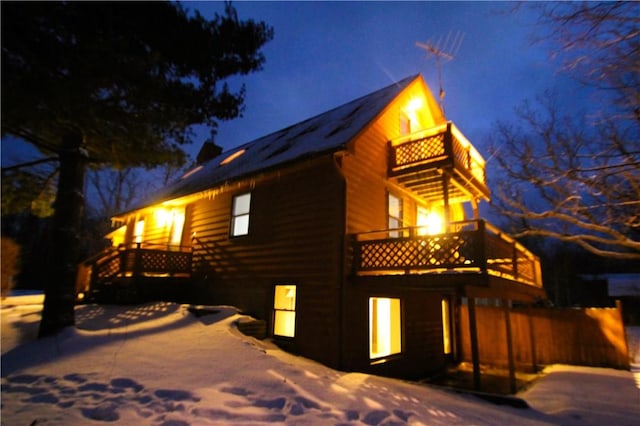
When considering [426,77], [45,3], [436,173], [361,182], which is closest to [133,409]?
[45,3]

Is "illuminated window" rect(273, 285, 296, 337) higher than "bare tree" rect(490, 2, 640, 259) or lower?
lower

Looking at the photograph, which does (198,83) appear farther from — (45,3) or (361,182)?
(361,182)

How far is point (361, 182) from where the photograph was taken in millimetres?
9781

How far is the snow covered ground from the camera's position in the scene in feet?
14.4

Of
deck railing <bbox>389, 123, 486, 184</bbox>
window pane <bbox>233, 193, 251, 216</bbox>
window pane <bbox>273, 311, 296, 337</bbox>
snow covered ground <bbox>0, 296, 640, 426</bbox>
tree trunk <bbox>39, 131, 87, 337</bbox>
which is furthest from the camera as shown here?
window pane <bbox>233, 193, 251, 216</bbox>

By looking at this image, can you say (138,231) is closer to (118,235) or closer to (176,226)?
(176,226)

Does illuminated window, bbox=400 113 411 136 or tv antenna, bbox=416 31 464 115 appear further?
tv antenna, bbox=416 31 464 115

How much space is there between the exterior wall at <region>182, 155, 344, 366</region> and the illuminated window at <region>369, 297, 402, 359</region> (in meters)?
2.38

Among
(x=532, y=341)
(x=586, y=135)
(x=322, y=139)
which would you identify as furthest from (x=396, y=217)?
(x=586, y=135)

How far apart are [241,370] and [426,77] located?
12484 mm

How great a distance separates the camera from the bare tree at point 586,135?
18.4 feet

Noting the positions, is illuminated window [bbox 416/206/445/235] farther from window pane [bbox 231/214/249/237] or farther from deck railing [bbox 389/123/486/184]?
window pane [bbox 231/214/249/237]

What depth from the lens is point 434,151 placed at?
395 inches

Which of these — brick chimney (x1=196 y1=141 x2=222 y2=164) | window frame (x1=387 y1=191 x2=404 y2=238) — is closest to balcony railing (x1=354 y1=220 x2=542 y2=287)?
window frame (x1=387 y1=191 x2=404 y2=238)
